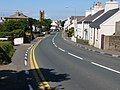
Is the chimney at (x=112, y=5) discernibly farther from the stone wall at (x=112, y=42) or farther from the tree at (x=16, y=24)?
the tree at (x=16, y=24)

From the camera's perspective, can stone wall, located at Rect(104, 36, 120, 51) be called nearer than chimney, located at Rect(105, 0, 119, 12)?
Yes

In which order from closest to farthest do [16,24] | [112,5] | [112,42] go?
[112,42] < [112,5] < [16,24]

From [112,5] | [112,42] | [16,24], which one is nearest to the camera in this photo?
[112,42]

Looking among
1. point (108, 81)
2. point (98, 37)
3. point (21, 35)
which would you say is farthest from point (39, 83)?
point (21, 35)

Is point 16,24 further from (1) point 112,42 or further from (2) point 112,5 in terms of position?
(1) point 112,42

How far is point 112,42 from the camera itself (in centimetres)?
3591

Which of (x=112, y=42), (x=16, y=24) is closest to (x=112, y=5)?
(x=112, y=42)

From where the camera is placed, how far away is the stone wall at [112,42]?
111ft

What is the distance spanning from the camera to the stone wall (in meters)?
34.0

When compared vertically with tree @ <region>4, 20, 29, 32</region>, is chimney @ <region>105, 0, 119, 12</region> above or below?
above

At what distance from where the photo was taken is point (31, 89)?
1105cm

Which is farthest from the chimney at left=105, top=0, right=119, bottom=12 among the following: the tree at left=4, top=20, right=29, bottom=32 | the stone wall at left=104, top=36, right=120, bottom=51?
the tree at left=4, top=20, right=29, bottom=32

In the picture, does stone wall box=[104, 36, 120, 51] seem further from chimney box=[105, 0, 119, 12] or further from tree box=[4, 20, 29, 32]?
tree box=[4, 20, 29, 32]

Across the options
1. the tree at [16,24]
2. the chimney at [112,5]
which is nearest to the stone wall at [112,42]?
the chimney at [112,5]
